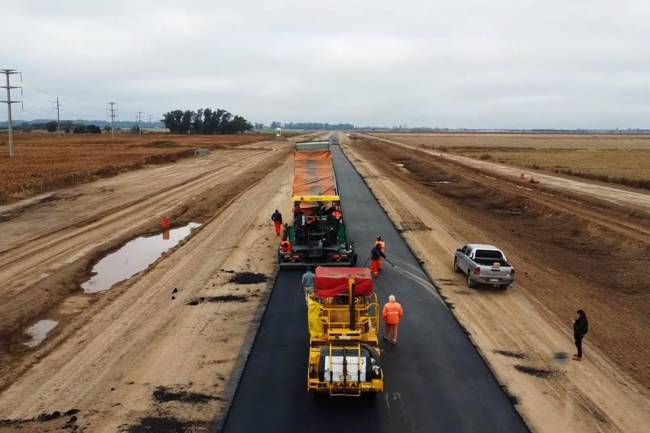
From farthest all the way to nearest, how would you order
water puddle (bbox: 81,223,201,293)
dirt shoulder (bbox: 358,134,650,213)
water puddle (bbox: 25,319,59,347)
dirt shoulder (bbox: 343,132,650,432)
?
1. dirt shoulder (bbox: 358,134,650,213)
2. water puddle (bbox: 81,223,201,293)
3. water puddle (bbox: 25,319,59,347)
4. dirt shoulder (bbox: 343,132,650,432)

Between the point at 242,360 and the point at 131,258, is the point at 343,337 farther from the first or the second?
the point at 131,258

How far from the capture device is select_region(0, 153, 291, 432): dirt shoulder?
1241 cm

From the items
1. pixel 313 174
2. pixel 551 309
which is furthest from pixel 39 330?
pixel 551 309

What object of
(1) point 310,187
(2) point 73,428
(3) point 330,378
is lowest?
(2) point 73,428

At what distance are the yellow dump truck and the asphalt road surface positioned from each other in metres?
0.64

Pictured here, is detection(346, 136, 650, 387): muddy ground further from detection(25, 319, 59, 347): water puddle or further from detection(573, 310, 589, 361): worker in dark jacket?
detection(25, 319, 59, 347): water puddle

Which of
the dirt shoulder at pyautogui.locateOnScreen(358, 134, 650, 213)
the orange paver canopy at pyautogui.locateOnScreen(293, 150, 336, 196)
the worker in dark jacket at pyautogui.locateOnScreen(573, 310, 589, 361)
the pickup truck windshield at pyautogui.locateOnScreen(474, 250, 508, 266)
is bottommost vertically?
the worker in dark jacket at pyautogui.locateOnScreen(573, 310, 589, 361)

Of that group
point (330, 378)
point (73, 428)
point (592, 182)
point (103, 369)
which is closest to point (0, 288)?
point (103, 369)

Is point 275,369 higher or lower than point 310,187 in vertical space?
lower

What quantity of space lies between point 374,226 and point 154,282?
15790 mm

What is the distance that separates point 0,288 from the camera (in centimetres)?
2178

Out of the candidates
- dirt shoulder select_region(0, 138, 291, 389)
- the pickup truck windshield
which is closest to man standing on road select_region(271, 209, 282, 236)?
dirt shoulder select_region(0, 138, 291, 389)

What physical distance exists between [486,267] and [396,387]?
359 inches

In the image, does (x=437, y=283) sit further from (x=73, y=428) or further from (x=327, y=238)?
(x=73, y=428)
